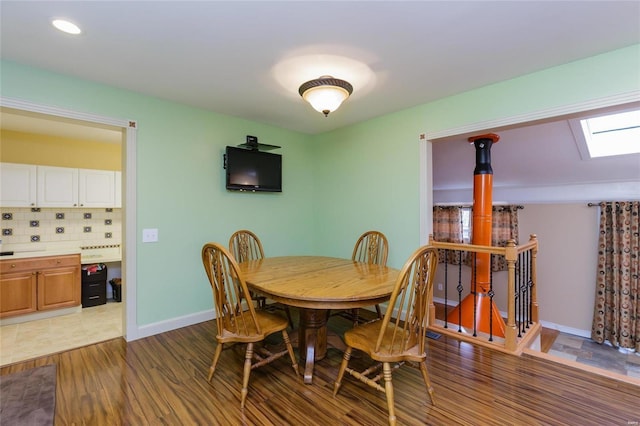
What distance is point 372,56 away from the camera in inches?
84.0

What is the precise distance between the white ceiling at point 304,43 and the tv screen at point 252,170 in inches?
26.8

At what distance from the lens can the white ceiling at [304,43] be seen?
1.65 metres

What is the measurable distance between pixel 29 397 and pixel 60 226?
3.03 meters

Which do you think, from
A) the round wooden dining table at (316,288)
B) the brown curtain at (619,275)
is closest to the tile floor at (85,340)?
the brown curtain at (619,275)

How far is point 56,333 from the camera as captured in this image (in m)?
3.10

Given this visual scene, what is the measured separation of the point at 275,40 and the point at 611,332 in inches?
246

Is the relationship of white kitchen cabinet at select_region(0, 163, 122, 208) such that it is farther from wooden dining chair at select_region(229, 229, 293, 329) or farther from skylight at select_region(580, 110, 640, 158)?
skylight at select_region(580, 110, 640, 158)

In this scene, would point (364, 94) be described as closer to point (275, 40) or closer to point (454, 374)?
point (275, 40)

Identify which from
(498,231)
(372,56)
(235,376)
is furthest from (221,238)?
(498,231)

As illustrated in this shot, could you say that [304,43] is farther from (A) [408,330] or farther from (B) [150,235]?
(B) [150,235]

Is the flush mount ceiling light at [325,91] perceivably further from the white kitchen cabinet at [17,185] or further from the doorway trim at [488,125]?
the white kitchen cabinet at [17,185]

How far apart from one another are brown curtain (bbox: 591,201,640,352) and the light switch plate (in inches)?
245

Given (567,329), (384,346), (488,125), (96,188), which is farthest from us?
(567,329)

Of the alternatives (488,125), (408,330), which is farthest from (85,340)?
(488,125)
